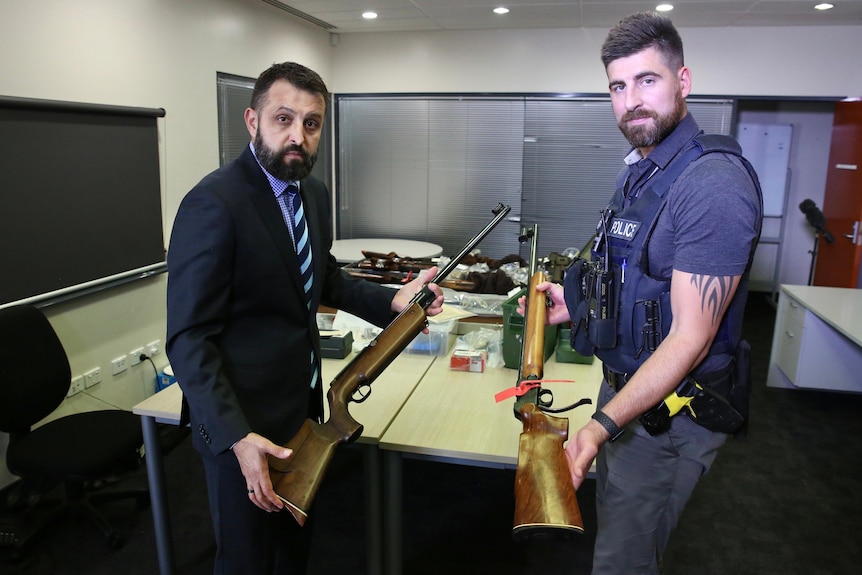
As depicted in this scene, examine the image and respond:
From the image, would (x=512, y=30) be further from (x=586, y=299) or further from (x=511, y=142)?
(x=586, y=299)

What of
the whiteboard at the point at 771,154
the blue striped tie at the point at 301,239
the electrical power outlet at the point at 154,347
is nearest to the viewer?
the blue striped tie at the point at 301,239

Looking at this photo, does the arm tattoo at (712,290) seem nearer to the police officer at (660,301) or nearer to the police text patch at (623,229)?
the police officer at (660,301)

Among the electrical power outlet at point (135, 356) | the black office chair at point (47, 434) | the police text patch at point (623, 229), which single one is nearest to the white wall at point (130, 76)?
the electrical power outlet at point (135, 356)

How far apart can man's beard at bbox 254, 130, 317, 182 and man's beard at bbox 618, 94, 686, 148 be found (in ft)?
2.68

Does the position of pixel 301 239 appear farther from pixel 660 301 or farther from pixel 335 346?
pixel 335 346

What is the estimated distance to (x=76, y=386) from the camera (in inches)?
127

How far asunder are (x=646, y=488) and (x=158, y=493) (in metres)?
1.69

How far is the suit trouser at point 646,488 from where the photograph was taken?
1531 millimetres

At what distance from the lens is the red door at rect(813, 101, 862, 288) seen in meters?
5.44

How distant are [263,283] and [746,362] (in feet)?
3.88

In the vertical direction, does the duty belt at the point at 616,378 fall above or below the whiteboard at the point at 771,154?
below

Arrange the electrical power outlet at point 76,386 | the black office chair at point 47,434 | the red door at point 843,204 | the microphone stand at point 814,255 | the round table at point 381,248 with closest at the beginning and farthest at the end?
the black office chair at point 47,434, the electrical power outlet at point 76,386, the round table at point 381,248, the red door at point 843,204, the microphone stand at point 814,255

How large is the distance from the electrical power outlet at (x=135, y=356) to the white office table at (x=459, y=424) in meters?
1.97

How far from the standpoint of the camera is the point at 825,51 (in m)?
5.33
